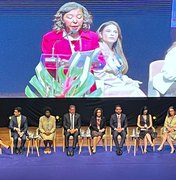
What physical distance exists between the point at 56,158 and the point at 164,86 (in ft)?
11.5

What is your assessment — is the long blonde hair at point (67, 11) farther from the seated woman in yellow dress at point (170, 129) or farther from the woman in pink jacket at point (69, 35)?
the seated woman in yellow dress at point (170, 129)

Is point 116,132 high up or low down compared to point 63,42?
down

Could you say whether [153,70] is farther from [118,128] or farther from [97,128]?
[97,128]

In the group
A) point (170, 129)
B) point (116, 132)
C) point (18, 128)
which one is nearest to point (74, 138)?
point (116, 132)

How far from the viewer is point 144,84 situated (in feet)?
34.2

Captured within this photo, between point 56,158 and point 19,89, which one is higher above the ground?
point 19,89

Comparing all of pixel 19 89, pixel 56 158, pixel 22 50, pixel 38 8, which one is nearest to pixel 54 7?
pixel 38 8

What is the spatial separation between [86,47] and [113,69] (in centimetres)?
82

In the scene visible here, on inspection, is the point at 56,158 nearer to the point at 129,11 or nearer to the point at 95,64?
the point at 95,64

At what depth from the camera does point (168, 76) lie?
34.1ft

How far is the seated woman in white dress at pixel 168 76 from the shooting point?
10.4m

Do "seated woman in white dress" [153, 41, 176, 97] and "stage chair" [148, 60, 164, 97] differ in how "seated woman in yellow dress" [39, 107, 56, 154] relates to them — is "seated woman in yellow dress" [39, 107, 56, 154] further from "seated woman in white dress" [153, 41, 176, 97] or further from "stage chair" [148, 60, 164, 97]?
"seated woman in white dress" [153, 41, 176, 97]

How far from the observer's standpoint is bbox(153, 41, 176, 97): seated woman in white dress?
10.4 m

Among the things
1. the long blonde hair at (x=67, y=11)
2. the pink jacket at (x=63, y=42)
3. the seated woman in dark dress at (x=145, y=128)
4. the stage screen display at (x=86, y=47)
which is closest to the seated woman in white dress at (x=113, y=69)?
the stage screen display at (x=86, y=47)
